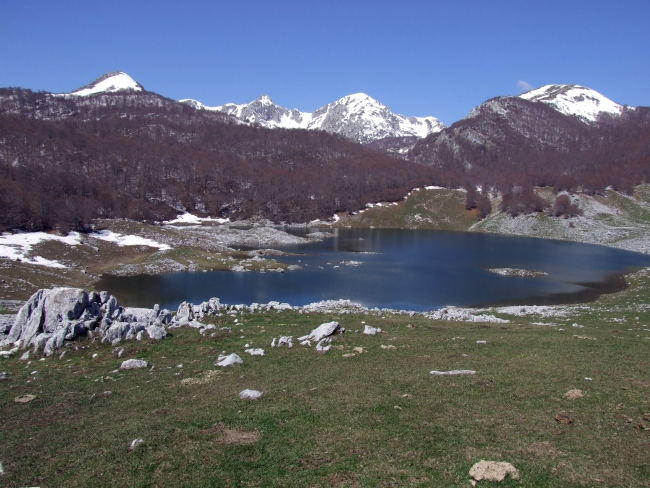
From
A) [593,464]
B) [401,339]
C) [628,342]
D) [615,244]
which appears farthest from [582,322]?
[615,244]

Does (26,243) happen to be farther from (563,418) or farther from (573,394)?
(563,418)

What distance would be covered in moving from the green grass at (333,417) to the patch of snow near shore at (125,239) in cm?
7506

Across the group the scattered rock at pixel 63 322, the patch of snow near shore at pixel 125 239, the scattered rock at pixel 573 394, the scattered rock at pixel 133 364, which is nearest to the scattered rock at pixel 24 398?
the scattered rock at pixel 133 364

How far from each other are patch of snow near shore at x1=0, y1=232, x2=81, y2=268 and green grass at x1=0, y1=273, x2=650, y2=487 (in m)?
59.9

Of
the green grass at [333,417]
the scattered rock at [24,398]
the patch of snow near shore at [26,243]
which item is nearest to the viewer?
the green grass at [333,417]

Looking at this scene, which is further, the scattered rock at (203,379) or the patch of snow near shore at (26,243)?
the patch of snow near shore at (26,243)

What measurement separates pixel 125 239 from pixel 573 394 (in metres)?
96.8

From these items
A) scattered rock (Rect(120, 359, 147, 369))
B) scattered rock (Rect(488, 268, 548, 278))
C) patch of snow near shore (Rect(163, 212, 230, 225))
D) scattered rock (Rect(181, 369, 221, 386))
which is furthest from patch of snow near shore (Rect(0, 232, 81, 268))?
scattered rock (Rect(488, 268, 548, 278))

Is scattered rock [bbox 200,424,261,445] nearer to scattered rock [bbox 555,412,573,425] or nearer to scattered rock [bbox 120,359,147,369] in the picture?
scattered rock [bbox 120,359,147,369]

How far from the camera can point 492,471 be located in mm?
10555

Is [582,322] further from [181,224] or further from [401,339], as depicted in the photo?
[181,224]

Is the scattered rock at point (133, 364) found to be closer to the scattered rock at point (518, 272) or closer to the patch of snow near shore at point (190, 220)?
the scattered rock at point (518, 272)

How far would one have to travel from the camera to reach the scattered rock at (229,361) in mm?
19828

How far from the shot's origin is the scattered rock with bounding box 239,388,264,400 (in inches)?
619
